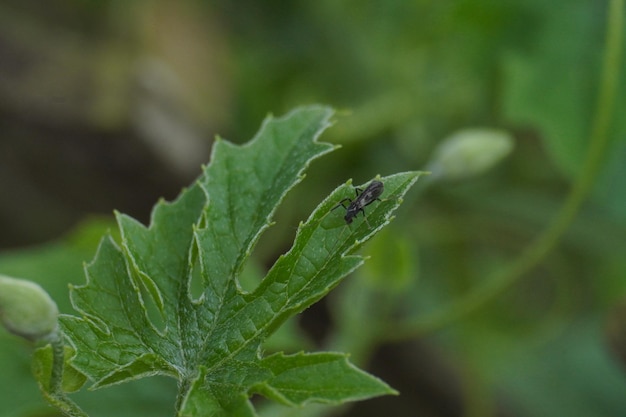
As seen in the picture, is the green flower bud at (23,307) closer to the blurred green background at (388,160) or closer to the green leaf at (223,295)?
the green leaf at (223,295)

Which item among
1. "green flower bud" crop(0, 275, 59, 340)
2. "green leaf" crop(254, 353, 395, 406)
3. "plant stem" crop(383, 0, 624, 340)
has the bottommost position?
"green leaf" crop(254, 353, 395, 406)

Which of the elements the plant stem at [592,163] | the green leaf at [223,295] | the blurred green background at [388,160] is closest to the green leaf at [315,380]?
the green leaf at [223,295]

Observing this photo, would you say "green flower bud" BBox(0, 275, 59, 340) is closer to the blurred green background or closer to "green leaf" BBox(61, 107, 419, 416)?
"green leaf" BBox(61, 107, 419, 416)

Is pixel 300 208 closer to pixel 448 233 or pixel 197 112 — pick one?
pixel 448 233

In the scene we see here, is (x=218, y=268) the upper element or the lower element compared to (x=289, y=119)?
lower

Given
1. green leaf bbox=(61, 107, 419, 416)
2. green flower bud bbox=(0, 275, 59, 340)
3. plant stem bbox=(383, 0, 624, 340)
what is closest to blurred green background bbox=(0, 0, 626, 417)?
plant stem bbox=(383, 0, 624, 340)

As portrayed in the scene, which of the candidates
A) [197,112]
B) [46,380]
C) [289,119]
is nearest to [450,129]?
[197,112]

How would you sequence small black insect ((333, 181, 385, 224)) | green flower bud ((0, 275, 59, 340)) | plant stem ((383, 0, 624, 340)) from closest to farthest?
1. green flower bud ((0, 275, 59, 340))
2. small black insect ((333, 181, 385, 224))
3. plant stem ((383, 0, 624, 340))
